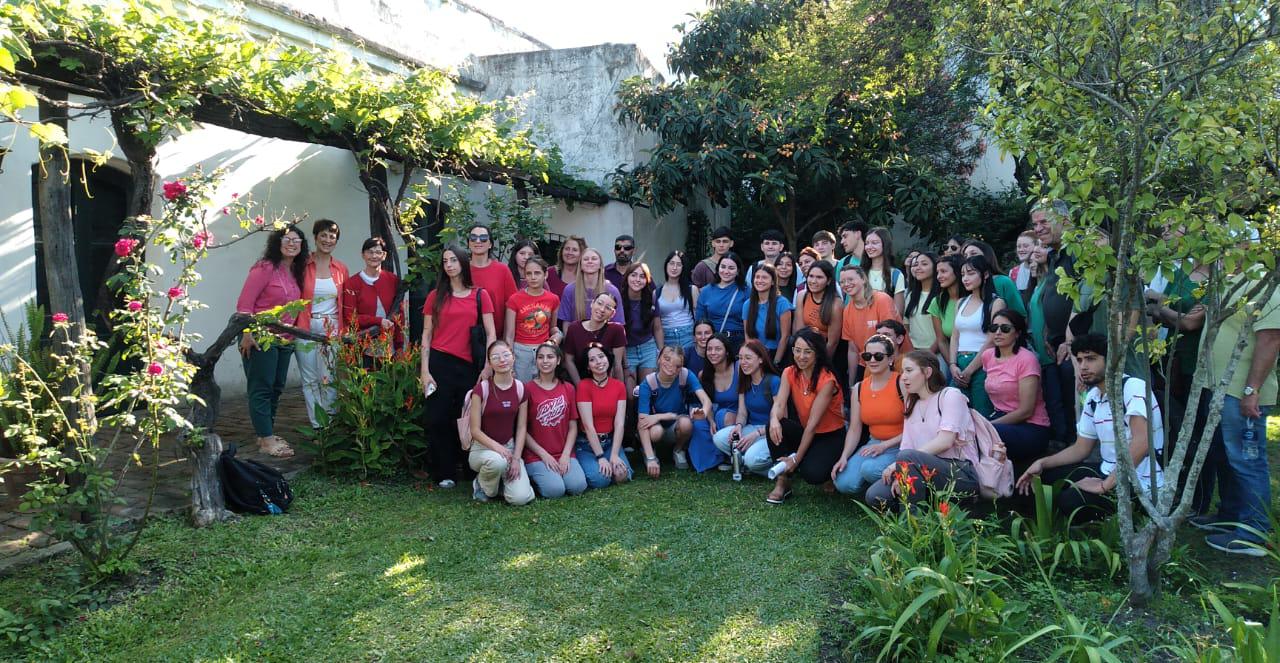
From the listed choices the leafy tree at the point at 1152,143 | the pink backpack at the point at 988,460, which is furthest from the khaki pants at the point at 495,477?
the leafy tree at the point at 1152,143

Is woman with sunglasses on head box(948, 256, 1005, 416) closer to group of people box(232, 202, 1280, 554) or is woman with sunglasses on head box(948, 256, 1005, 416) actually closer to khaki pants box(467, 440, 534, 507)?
group of people box(232, 202, 1280, 554)

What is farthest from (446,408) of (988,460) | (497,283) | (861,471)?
(988,460)

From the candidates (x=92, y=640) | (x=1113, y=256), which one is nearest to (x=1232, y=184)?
(x=1113, y=256)

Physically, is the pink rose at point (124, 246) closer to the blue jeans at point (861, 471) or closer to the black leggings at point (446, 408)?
the black leggings at point (446, 408)

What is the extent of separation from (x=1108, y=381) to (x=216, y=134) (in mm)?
7852

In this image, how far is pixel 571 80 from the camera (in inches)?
470

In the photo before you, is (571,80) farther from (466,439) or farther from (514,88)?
(466,439)

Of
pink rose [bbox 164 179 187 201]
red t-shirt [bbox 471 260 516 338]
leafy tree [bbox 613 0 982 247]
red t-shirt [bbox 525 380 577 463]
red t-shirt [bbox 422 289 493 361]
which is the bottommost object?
red t-shirt [bbox 525 380 577 463]

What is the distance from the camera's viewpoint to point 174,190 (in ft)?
13.9

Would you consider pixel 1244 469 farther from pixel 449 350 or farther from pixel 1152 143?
pixel 449 350

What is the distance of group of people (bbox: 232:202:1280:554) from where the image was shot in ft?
15.2

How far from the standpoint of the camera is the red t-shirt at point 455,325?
5949mm

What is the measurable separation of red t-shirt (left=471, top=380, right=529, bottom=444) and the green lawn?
479mm

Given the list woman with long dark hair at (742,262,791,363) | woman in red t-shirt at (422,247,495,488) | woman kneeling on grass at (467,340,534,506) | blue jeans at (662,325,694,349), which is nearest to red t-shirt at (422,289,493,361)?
woman in red t-shirt at (422,247,495,488)
